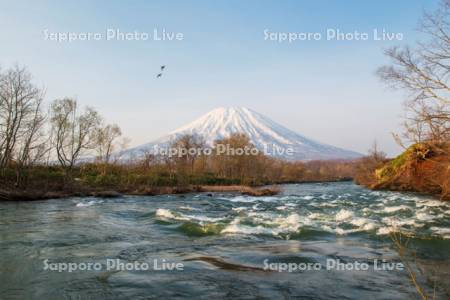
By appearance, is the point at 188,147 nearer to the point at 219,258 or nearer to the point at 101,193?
the point at 101,193

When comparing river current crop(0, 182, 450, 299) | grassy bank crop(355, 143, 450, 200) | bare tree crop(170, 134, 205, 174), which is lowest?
river current crop(0, 182, 450, 299)

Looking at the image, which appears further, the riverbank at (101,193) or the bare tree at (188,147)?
the bare tree at (188,147)

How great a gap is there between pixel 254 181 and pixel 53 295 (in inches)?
1953

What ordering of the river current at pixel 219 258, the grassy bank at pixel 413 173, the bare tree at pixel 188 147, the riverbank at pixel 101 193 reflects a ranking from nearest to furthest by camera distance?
the river current at pixel 219 258, the riverbank at pixel 101 193, the grassy bank at pixel 413 173, the bare tree at pixel 188 147

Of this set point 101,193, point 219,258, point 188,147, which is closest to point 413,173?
point 101,193

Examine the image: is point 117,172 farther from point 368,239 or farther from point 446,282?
point 446,282

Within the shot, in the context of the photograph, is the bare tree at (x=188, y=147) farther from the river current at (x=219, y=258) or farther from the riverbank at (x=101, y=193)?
the river current at (x=219, y=258)

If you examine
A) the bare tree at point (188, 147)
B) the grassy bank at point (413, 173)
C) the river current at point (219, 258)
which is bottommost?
the river current at point (219, 258)

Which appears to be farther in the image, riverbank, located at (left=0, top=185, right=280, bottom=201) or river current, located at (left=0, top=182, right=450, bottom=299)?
riverbank, located at (left=0, top=185, right=280, bottom=201)

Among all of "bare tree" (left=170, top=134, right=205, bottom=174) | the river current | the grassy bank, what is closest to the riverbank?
the river current

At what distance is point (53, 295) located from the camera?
202 inches

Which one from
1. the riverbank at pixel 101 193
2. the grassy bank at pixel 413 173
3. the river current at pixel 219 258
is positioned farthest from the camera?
the grassy bank at pixel 413 173

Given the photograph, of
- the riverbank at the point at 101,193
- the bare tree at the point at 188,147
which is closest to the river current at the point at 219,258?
the riverbank at the point at 101,193

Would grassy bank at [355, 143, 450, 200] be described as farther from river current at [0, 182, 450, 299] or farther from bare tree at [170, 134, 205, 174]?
bare tree at [170, 134, 205, 174]
